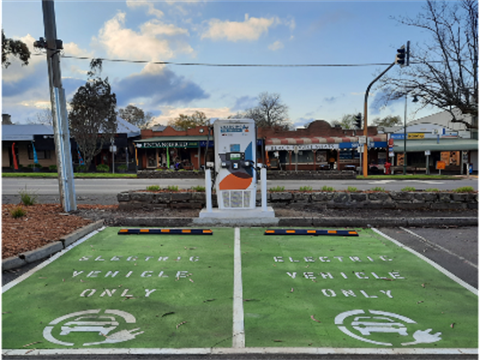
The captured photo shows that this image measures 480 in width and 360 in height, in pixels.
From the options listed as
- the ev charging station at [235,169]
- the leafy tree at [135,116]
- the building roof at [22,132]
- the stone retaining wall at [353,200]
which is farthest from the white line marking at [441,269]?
the leafy tree at [135,116]

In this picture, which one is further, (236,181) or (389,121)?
(389,121)

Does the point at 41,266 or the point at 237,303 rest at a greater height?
the point at 41,266

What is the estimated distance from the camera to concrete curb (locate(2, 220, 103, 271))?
5.35m

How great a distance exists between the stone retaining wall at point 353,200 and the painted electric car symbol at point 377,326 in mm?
6131

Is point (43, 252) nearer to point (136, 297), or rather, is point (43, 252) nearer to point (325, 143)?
point (136, 297)

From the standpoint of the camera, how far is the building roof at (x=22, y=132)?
3575cm

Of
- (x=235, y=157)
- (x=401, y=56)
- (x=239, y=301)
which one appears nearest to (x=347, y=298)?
(x=239, y=301)

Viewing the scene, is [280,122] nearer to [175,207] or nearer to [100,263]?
[175,207]

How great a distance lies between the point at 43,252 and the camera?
19.4 feet

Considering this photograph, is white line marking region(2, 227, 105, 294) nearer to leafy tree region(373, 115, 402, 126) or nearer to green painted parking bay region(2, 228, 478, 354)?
green painted parking bay region(2, 228, 478, 354)

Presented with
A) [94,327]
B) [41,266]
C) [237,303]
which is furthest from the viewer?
[41,266]

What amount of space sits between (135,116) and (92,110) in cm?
4124

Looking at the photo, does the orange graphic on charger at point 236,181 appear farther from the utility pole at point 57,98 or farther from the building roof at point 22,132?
the building roof at point 22,132

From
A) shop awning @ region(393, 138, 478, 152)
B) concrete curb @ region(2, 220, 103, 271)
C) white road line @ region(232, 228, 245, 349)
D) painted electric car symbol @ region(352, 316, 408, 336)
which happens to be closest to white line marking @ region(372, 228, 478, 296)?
→ painted electric car symbol @ region(352, 316, 408, 336)
